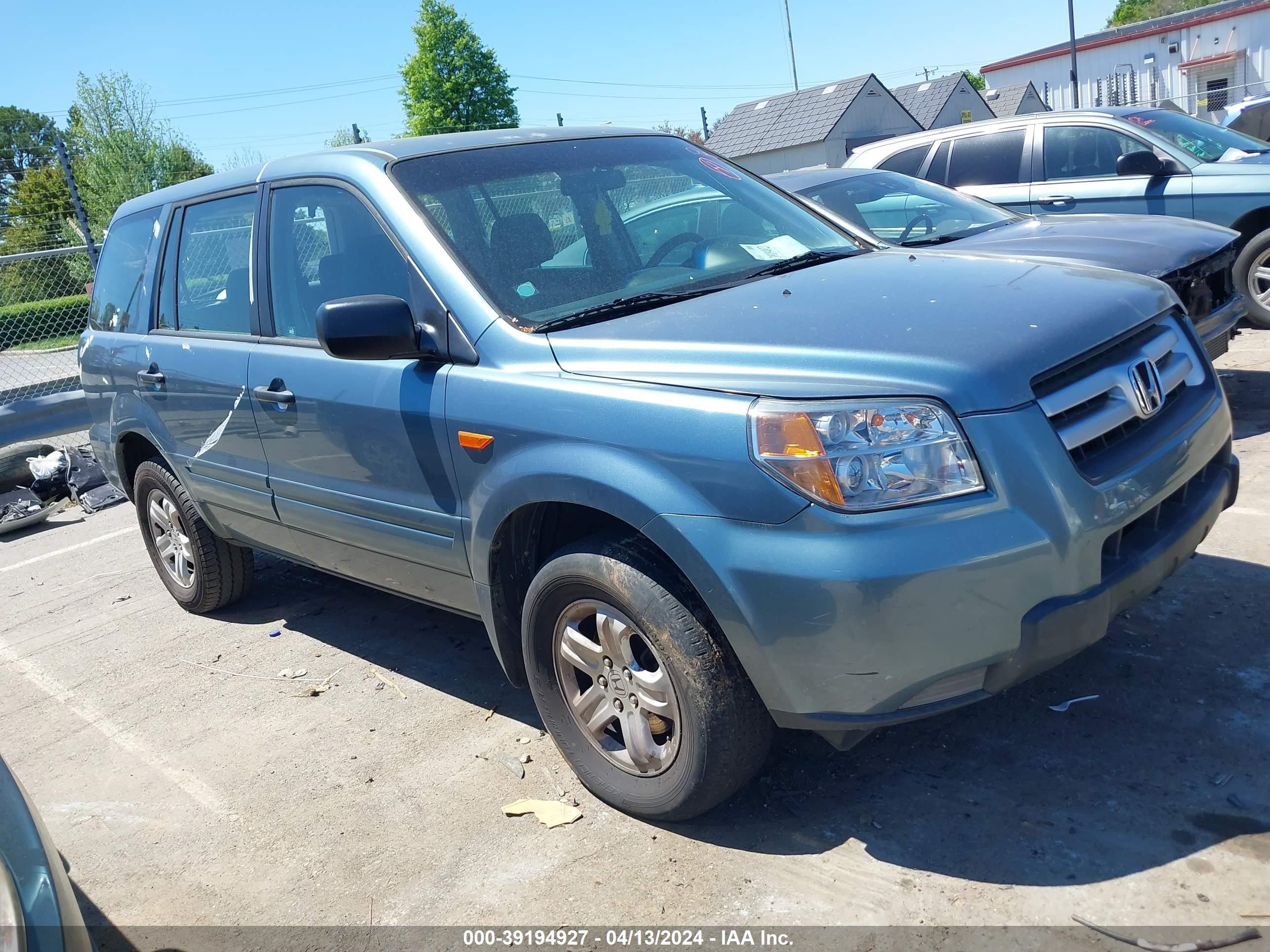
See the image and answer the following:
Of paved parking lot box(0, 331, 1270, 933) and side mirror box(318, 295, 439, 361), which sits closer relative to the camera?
paved parking lot box(0, 331, 1270, 933)

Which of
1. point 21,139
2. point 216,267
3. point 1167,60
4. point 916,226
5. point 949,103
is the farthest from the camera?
point 21,139

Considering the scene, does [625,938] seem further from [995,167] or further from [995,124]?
[995,124]

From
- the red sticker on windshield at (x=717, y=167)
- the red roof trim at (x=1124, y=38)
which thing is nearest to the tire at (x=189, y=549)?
the red sticker on windshield at (x=717, y=167)

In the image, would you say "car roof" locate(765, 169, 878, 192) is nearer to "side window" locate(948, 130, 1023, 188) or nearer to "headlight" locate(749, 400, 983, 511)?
"side window" locate(948, 130, 1023, 188)

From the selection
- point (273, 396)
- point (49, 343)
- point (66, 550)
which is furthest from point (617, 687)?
point (49, 343)

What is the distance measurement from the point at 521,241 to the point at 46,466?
6939mm

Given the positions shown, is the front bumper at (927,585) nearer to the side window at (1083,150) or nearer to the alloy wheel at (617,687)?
the alloy wheel at (617,687)

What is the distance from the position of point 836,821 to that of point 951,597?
35.4 inches

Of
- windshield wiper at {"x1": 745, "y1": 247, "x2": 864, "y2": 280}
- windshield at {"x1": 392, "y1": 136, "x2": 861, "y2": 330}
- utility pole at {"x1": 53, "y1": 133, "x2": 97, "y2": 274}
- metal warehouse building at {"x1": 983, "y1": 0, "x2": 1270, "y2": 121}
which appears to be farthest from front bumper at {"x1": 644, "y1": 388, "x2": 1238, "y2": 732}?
metal warehouse building at {"x1": 983, "y1": 0, "x2": 1270, "y2": 121}

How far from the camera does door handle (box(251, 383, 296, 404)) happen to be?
154 inches

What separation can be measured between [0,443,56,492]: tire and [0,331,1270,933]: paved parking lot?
4.68 m

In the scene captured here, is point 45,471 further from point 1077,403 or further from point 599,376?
point 1077,403

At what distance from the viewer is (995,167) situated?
A: 8.59m

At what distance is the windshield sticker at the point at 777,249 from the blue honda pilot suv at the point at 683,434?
2 cm
